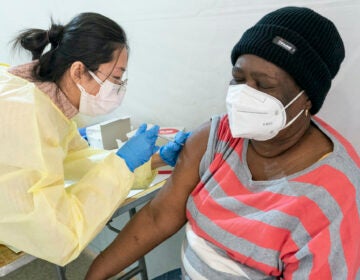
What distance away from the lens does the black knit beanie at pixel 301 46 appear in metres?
0.92

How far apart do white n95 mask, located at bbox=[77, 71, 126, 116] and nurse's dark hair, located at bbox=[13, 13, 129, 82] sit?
78 mm

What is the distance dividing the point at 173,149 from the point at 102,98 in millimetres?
359

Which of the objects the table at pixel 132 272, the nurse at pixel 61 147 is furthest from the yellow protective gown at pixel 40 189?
the table at pixel 132 272

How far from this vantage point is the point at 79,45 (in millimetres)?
1207

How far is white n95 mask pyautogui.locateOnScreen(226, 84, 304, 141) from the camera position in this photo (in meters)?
0.97

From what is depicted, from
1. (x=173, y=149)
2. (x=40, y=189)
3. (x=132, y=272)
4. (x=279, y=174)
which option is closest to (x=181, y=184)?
(x=173, y=149)

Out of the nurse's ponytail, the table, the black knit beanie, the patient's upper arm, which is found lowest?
the table

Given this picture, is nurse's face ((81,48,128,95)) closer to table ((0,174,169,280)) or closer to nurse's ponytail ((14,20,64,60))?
nurse's ponytail ((14,20,64,60))

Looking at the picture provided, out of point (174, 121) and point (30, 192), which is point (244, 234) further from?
point (174, 121)

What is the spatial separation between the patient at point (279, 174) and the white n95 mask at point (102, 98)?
0.47 meters

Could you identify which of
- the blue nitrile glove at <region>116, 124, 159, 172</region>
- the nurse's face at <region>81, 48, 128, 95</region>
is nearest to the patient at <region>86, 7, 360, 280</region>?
the blue nitrile glove at <region>116, 124, 159, 172</region>

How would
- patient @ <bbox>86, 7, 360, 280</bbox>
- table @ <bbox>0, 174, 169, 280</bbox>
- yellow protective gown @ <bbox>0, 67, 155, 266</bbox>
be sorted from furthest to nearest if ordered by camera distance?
table @ <bbox>0, 174, 169, 280</bbox>, yellow protective gown @ <bbox>0, 67, 155, 266</bbox>, patient @ <bbox>86, 7, 360, 280</bbox>

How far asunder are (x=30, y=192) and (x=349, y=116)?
1125 mm

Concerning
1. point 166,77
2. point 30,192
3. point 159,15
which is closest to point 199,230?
point 30,192
